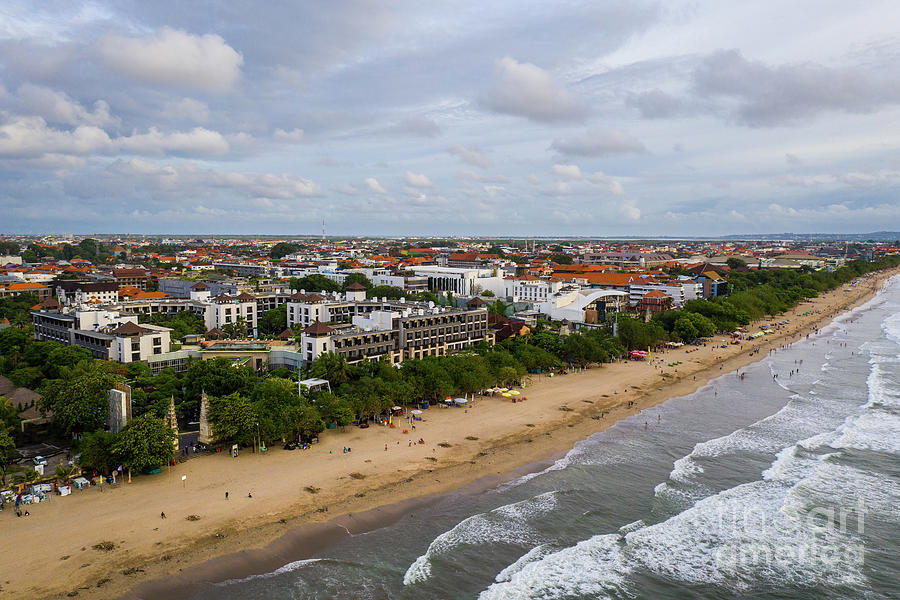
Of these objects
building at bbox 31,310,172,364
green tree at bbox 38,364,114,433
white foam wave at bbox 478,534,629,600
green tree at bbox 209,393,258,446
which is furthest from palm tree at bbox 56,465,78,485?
Result: white foam wave at bbox 478,534,629,600

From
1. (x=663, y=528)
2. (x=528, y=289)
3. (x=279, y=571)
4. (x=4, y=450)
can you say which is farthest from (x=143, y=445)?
(x=528, y=289)

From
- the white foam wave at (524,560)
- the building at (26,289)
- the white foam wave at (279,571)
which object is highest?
the building at (26,289)

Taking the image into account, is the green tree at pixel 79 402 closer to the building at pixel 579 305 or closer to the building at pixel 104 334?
the building at pixel 104 334

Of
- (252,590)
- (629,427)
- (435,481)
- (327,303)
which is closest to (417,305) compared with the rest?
(327,303)

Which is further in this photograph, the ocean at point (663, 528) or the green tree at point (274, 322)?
the green tree at point (274, 322)

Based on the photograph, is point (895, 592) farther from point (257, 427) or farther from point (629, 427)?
point (257, 427)

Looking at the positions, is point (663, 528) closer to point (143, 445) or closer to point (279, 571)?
point (279, 571)

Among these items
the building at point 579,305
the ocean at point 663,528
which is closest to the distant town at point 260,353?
the building at point 579,305

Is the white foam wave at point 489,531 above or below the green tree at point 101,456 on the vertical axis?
below
